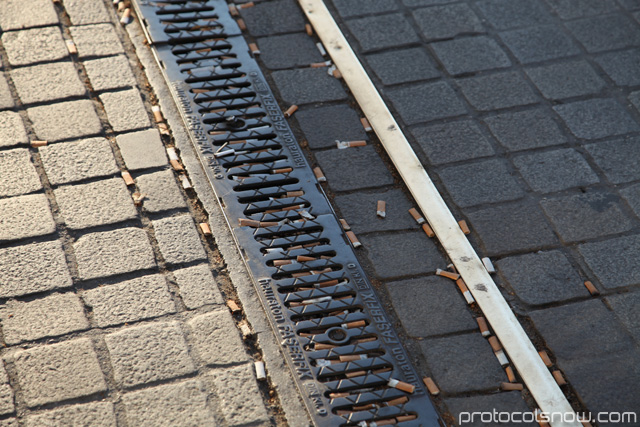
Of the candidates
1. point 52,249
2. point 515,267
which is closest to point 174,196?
point 52,249

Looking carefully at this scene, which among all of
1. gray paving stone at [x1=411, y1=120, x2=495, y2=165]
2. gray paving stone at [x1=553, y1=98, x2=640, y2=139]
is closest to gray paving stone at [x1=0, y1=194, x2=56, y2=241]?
gray paving stone at [x1=411, y1=120, x2=495, y2=165]

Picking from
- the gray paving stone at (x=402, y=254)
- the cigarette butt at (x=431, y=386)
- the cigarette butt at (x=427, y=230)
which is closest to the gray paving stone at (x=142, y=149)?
the gray paving stone at (x=402, y=254)

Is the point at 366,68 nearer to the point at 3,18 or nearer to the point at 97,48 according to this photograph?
the point at 97,48

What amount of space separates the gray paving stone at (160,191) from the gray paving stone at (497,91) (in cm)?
177

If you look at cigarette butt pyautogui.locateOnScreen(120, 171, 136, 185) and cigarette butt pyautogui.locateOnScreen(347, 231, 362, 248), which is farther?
cigarette butt pyautogui.locateOnScreen(120, 171, 136, 185)

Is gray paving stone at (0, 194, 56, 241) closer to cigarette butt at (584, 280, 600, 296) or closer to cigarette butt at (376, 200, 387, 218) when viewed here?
cigarette butt at (376, 200, 387, 218)

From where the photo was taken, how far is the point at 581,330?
298cm

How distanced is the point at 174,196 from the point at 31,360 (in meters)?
1.04

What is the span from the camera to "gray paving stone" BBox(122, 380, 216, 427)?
2.64 m

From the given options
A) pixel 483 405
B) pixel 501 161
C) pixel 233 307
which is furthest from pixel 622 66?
pixel 233 307

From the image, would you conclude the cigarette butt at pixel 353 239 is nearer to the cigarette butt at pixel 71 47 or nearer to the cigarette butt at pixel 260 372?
the cigarette butt at pixel 260 372

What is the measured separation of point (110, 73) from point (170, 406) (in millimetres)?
2158

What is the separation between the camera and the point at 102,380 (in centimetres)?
272

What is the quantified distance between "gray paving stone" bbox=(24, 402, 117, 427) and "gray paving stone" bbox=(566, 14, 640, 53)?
3.53 metres
